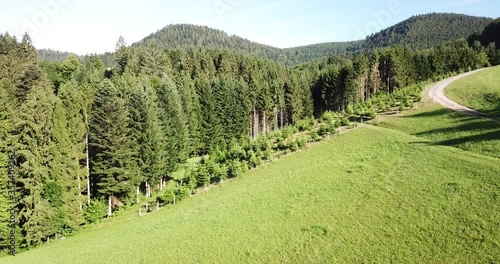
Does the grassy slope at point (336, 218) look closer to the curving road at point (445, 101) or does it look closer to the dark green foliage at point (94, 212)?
the dark green foliage at point (94, 212)

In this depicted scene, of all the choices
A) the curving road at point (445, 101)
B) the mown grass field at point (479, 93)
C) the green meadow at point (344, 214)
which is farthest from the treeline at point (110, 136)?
the mown grass field at point (479, 93)

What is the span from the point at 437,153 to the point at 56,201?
42754 mm

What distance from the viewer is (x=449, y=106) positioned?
5469 centimetres

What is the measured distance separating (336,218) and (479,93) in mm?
40852

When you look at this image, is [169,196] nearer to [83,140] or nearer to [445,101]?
[83,140]

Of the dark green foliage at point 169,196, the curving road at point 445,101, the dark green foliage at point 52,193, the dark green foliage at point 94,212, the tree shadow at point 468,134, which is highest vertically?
the curving road at point 445,101

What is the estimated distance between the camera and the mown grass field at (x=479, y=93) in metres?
51.0

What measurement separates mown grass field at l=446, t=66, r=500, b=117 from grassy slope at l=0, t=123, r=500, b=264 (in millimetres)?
13965

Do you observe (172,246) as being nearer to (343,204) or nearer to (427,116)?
(343,204)

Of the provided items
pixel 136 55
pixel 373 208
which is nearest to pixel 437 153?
pixel 373 208

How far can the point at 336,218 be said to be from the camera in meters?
31.4

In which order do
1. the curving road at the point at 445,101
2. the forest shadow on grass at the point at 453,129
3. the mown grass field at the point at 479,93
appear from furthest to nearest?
the mown grass field at the point at 479,93 < the curving road at the point at 445,101 < the forest shadow on grass at the point at 453,129

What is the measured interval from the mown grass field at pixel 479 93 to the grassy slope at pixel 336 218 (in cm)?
1397

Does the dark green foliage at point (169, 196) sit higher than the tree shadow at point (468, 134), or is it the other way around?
the tree shadow at point (468, 134)
